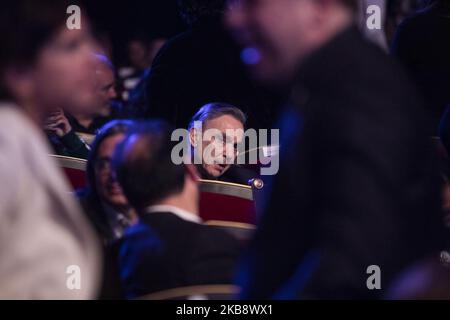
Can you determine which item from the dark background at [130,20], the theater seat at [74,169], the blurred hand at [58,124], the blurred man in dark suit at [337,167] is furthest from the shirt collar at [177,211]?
the dark background at [130,20]

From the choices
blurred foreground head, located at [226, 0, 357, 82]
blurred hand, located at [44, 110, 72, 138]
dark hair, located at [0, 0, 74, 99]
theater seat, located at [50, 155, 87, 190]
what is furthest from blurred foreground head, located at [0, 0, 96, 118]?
blurred hand, located at [44, 110, 72, 138]

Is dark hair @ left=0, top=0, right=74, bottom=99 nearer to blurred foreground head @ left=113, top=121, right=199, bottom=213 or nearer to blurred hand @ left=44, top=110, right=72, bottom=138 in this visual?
blurred foreground head @ left=113, top=121, right=199, bottom=213

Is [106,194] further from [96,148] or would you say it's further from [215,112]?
[215,112]

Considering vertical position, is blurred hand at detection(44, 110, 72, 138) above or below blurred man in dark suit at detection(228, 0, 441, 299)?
below

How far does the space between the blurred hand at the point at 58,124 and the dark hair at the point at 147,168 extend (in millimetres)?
1261

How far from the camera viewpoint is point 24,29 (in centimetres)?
151

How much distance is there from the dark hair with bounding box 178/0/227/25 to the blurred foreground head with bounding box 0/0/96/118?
76.4 inches

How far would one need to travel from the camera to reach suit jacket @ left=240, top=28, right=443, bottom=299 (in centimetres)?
146

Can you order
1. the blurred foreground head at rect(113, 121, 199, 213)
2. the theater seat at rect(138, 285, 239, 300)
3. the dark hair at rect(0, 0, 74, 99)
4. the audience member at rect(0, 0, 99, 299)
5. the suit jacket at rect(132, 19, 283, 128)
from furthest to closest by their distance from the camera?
the suit jacket at rect(132, 19, 283, 128)
the blurred foreground head at rect(113, 121, 199, 213)
the theater seat at rect(138, 285, 239, 300)
the dark hair at rect(0, 0, 74, 99)
the audience member at rect(0, 0, 99, 299)

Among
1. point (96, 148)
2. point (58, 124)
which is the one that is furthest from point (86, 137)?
point (96, 148)

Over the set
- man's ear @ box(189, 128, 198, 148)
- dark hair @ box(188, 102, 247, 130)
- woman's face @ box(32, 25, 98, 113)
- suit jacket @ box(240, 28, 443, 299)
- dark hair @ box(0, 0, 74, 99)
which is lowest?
man's ear @ box(189, 128, 198, 148)

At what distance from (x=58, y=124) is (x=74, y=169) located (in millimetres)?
391

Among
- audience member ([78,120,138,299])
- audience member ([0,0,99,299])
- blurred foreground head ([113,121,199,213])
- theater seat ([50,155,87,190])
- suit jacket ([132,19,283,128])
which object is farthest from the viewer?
suit jacket ([132,19,283,128])
